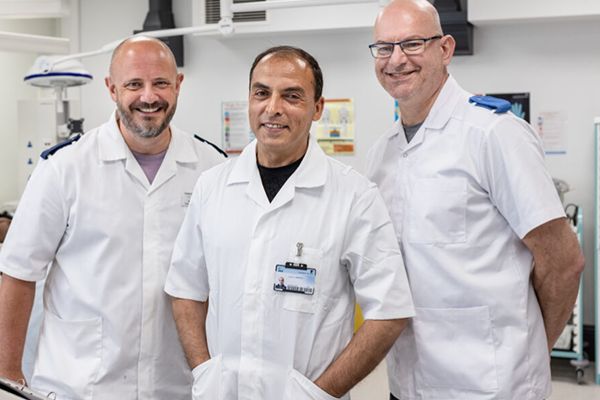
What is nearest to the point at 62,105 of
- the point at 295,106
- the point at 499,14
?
the point at 499,14

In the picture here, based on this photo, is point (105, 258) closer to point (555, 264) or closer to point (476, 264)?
point (476, 264)

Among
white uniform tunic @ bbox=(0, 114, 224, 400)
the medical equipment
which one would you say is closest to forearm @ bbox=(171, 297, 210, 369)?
white uniform tunic @ bbox=(0, 114, 224, 400)

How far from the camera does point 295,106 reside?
5.80 ft

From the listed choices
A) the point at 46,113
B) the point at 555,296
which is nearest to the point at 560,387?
the point at 555,296

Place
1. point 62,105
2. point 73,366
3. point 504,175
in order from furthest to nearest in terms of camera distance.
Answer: point 62,105, point 73,366, point 504,175

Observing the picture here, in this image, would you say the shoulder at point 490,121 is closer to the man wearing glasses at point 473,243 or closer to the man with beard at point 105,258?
the man wearing glasses at point 473,243

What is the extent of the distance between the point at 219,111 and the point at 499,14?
7.83ft

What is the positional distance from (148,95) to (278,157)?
44 centimetres

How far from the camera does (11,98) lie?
6.16 metres

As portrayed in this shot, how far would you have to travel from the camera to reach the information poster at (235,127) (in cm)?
584

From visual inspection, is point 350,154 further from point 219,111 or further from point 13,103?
point 13,103

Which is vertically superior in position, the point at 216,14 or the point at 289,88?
the point at 216,14

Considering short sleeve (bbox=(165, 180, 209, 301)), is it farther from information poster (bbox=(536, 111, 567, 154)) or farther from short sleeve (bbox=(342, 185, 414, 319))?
information poster (bbox=(536, 111, 567, 154))

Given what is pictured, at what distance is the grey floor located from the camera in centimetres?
412
